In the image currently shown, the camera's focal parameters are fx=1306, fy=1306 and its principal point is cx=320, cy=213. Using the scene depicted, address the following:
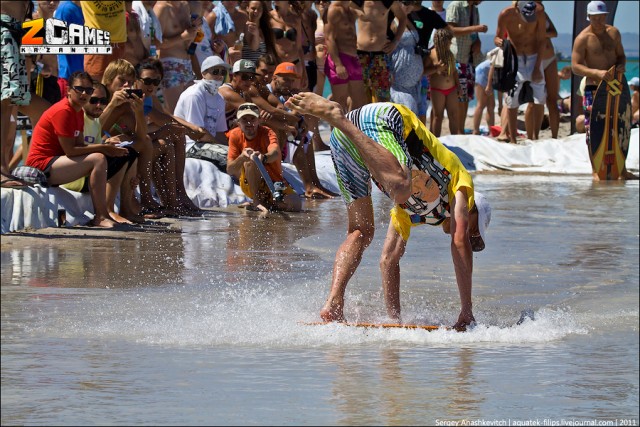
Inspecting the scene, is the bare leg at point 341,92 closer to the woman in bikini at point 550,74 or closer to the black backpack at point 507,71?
the black backpack at point 507,71

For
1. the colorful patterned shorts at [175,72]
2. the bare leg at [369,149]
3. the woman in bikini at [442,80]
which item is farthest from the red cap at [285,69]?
the bare leg at [369,149]

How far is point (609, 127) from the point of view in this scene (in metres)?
16.0

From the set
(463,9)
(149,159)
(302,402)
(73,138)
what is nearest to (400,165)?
(302,402)

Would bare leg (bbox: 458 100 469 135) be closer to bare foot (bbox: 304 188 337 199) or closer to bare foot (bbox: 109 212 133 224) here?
bare foot (bbox: 304 188 337 199)

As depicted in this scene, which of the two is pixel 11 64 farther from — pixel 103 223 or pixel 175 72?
pixel 175 72

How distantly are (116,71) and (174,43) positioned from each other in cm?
276

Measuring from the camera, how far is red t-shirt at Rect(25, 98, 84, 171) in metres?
9.73

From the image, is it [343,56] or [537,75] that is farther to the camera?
[537,75]

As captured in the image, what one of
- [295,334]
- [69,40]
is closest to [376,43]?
[69,40]

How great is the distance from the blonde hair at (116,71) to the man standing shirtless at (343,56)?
15.2 feet

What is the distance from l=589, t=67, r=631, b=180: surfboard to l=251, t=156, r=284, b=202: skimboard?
220 inches

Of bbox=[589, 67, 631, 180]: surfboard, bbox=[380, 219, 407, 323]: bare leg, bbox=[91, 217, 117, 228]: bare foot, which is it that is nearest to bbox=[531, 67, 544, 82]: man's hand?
bbox=[589, 67, 631, 180]: surfboard

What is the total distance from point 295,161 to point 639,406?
7.88 metres

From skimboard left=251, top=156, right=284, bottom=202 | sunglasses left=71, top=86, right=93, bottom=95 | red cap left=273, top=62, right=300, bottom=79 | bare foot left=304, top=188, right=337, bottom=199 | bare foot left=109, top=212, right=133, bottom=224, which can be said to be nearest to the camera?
sunglasses left=71, top=86, right=93, bottom=95
